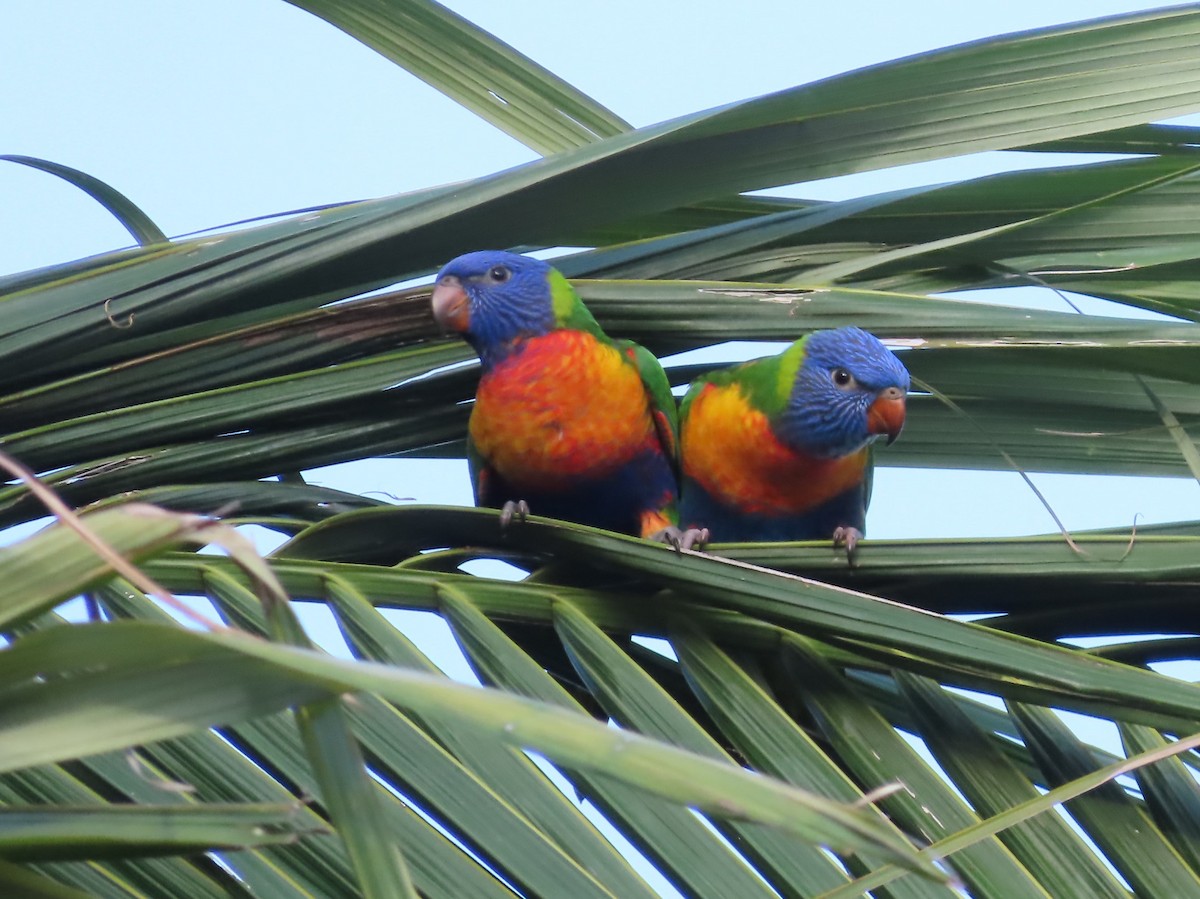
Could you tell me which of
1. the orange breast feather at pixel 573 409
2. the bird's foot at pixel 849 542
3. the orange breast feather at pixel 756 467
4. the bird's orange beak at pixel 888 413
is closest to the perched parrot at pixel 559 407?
the orange breast feather at pixel 573 409

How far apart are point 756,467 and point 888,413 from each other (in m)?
0.50

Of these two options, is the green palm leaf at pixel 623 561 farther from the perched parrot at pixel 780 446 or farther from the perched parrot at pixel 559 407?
the perched parrot at pixel 780 446

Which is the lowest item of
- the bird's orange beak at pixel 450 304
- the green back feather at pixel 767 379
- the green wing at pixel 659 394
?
the bird's orange beak at pixel 450 304

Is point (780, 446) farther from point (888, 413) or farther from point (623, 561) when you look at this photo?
point (623, 561)

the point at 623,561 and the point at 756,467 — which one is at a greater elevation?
the point at 756,467

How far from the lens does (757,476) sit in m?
2.71

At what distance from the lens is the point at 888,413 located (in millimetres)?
2266

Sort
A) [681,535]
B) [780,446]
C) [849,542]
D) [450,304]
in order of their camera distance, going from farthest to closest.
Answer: [780,446] → [681,535] → [450,304] → [849,542]

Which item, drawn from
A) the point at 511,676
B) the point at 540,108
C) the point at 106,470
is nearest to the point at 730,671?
the point at 511,676

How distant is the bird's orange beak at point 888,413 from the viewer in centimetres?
221

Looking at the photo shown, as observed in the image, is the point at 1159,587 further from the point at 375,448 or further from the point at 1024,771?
the point at 375,448

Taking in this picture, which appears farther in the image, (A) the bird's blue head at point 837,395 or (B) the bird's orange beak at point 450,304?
(A) the bird's blue head at point 837,395

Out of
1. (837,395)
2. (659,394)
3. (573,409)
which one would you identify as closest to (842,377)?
(837,395)

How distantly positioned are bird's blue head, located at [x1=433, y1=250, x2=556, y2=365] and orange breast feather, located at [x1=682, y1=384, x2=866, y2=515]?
1.55ft
